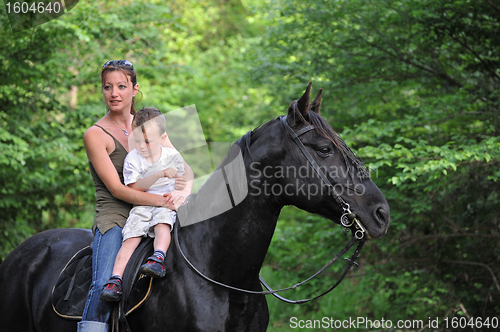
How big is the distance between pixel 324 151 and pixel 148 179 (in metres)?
1.10

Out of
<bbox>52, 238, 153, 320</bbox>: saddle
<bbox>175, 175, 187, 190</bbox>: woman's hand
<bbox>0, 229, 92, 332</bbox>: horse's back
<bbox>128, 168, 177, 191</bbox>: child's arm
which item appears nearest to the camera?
<bbox>52, 238, 153, 320</bbox>: saddle

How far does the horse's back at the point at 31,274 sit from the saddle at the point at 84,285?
0.25 metres

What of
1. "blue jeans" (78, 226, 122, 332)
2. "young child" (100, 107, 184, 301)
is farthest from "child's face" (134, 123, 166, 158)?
"blue jeans" (78, 226, 122, 332)

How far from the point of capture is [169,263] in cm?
258

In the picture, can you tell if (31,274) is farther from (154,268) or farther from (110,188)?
(154,268)

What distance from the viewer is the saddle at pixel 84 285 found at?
2525 millimetres

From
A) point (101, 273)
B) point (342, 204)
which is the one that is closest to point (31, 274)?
point (101, 273)

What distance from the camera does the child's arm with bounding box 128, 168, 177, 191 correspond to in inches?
104

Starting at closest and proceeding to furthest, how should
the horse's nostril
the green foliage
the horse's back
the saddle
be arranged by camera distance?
the horse's nostril → the saddle → the horse's back → the green foliage

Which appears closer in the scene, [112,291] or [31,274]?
[112,291]

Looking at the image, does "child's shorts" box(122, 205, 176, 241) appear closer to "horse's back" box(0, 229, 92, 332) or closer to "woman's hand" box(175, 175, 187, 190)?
"woman's hand" box(175, 175, 187, 190)

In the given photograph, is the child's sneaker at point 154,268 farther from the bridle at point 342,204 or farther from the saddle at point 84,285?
the bridle at point 342,204

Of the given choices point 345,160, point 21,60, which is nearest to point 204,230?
point 345,160

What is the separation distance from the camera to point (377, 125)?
5465 millimetres
